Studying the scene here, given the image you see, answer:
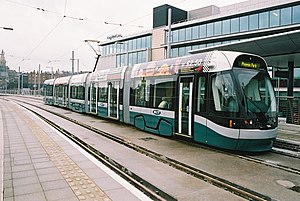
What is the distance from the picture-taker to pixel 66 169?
6504 mm

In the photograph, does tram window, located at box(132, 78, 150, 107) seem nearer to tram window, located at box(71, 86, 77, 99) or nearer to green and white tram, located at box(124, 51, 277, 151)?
green and white tram, located at box(124, 51, 277, 151)

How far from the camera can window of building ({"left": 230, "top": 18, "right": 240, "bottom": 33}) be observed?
119 feet

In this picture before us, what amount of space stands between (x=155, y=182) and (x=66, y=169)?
219 centimetres

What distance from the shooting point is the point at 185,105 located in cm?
1008

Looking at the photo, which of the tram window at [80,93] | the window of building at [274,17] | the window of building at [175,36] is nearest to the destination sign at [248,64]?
the tram window at [80,93]

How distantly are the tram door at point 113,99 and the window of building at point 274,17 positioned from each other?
2454 centimetres

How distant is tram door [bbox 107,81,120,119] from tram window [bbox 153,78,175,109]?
4.20 metres

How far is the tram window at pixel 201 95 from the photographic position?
30.2 ft

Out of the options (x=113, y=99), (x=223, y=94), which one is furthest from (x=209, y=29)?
(x=223, y=94)

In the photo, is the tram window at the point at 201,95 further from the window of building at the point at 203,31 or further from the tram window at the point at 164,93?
the window of building at the point at 203,31

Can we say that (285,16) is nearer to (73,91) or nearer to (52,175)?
(73,91)

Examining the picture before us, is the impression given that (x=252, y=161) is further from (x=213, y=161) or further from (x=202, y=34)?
(x=202, y=34)

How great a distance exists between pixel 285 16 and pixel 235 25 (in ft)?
21.3

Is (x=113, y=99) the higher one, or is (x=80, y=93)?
(x=80, y=93)
